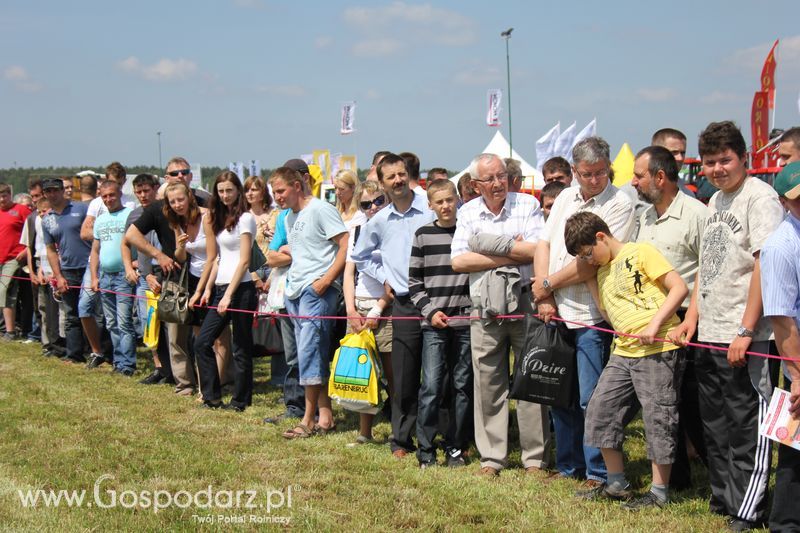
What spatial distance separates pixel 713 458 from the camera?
14.7 feet

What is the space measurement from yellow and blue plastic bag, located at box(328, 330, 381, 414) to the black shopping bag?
1.36 m

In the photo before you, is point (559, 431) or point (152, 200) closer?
point (559, 431)

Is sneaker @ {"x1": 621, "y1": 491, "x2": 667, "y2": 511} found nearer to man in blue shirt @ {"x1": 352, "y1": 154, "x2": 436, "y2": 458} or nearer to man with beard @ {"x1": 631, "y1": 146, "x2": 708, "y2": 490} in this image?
man with beard @ {"x1": 631, "y1": 146, "x2": 708, "y2": 490}

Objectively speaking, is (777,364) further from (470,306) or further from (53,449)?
(53,449)

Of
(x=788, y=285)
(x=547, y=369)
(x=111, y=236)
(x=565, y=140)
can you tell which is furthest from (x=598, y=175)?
(x=565, y=140)

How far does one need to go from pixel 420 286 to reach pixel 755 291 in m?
2.36

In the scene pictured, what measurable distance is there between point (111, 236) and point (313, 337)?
403 cm

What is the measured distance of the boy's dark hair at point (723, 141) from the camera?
4273mm

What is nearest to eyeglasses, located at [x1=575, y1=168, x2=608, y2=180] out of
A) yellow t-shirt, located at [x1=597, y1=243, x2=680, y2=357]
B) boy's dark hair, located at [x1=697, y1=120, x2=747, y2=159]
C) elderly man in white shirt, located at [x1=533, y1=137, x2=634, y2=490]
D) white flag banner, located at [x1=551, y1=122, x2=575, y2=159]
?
elderly man in white shirt, located at [x1=533, y1=137, x2=634, y2=490]

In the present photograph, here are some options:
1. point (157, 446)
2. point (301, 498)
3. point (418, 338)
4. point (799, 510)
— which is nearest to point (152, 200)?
point (157, 446)

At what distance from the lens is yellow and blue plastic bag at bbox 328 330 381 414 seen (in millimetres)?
6127

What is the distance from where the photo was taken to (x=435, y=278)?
570 cm

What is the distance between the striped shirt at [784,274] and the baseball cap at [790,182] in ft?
0.46

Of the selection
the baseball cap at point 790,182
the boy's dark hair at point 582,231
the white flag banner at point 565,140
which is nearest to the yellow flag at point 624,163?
the white flag banner at point 565,140
